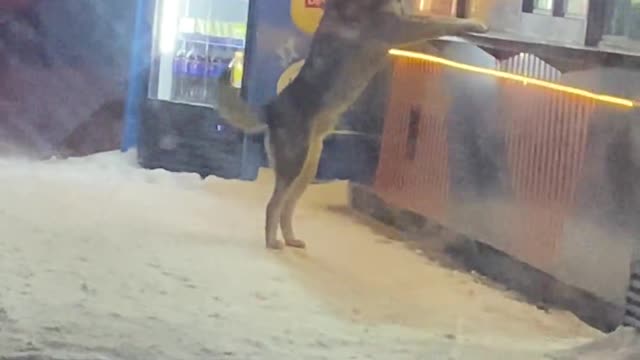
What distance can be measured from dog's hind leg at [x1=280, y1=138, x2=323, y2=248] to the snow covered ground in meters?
0.06

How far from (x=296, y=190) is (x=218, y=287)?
3.15 feet

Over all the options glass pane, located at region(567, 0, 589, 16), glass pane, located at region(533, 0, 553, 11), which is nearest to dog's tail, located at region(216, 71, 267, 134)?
glass pane, located at region(533, 0, 553, 11)

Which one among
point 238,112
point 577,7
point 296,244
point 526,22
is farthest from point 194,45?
point 577,7

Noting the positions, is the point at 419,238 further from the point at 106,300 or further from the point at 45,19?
the point at 45,19

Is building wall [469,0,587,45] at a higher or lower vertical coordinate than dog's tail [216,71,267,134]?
higher

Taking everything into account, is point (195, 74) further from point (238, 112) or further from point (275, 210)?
point (275, 210)

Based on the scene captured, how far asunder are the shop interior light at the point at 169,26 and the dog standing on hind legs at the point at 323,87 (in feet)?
5.35

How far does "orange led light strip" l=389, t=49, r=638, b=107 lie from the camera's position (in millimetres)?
3312

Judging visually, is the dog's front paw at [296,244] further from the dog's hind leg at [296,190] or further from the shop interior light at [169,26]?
the shop interior light at [169,26]

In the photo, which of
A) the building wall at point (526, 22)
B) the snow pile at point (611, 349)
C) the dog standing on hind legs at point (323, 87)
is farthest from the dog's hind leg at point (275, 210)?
the snow pile at point (611, 349)

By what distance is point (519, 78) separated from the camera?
3779 millimetres

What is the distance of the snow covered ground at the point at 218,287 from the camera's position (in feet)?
8.18

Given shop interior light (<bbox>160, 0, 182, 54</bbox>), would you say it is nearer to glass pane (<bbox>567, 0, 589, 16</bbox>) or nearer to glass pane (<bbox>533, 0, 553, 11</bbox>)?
glass pane (<bbox>533, 0, 553, 11</bbox>)

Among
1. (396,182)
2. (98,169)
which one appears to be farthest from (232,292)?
(98,169)
